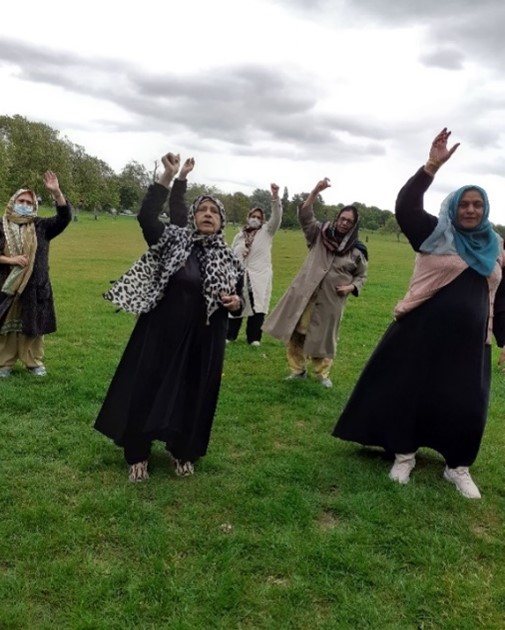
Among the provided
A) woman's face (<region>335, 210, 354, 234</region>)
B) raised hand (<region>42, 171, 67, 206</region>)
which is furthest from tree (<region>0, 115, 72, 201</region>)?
woman's face (<region>335, 210, 354, 234</region>)

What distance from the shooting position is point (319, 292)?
718 cm

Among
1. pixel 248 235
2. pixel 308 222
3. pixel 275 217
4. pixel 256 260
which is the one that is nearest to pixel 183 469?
pixel 308 222

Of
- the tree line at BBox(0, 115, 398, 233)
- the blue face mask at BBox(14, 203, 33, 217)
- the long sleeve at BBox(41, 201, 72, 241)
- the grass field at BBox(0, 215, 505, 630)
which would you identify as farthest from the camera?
the tree line at BBox(0, 115, 398, 233)

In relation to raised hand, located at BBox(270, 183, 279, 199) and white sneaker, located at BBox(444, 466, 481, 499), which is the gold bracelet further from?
raised hand, located at BBox(270, 183, 279, 199)

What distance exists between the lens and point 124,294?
4.45 metres

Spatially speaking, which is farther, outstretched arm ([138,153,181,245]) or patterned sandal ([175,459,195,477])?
patterned sandal ([175,459,195,477])

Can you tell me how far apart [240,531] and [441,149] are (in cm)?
308

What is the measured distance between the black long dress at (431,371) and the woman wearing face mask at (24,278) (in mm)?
3866

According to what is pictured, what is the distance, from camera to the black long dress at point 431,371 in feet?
15.0

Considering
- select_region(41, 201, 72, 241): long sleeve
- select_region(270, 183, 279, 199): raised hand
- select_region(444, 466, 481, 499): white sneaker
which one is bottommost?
select_region(444, 466, 481, 499): white sneaker

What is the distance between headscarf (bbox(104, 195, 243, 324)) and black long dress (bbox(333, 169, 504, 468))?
146cm

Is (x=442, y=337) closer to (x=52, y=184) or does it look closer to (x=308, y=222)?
(x=308, y=222)

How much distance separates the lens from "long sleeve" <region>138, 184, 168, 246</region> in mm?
4273

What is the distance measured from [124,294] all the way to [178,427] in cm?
113
